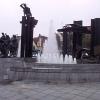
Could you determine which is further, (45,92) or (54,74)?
(54,74)

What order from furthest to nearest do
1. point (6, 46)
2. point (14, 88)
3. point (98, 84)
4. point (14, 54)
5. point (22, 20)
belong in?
point (14, 54) → point (6, 46) → point (22, 20) → point (98, 84) → point (14, 88)

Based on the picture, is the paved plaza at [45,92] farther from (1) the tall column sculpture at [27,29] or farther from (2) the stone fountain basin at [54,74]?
(1) the tall column sculpture at [27,29]

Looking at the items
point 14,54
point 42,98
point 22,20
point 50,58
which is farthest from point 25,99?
point 14,54

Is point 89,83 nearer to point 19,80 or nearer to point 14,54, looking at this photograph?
point 19,80

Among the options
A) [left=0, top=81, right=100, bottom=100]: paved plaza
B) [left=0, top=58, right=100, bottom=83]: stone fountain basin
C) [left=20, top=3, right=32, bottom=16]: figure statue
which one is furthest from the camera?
[left=20, top=3, right=32, bottom=16]: figure statue

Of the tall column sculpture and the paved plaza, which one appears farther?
the tall column sculpture

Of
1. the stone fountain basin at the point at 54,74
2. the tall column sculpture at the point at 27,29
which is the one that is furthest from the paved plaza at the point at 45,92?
the tall column sculpture at the point at 27,29

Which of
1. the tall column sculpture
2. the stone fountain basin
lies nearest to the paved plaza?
the stone fountain basin

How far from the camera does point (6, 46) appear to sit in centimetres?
3019

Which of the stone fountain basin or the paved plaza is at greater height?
the stone fountain basin

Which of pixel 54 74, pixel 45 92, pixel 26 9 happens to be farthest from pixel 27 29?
pixel 45 92

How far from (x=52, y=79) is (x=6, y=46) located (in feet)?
58.7

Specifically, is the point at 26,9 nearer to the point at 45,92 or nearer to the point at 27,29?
the point at 27,29

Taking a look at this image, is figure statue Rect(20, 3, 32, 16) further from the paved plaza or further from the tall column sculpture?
the paved plaza
